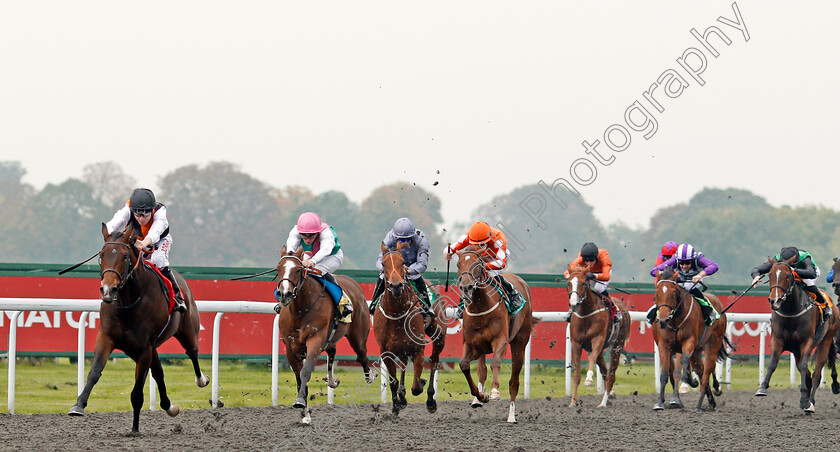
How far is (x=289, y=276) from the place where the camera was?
742 cm

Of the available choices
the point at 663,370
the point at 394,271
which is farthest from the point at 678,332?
the point at 394,271

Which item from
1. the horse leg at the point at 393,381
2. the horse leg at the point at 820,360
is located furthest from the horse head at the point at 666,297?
the horse leg at the point at 393,381

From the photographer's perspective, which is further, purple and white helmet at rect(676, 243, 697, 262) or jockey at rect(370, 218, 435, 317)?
purple and white helmet at rect(676, 243, 697, 262)

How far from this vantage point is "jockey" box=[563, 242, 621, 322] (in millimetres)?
10820

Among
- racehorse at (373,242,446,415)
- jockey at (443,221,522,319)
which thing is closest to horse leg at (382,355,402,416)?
racehorse at (373,242,446,415)

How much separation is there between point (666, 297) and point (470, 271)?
9.40 feet

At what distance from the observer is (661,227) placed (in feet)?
215

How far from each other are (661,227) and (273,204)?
25519mm

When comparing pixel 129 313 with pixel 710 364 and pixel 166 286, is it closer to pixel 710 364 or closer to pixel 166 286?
pixel 166 286

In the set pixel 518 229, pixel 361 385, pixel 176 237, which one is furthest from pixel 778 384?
pixel 518 229

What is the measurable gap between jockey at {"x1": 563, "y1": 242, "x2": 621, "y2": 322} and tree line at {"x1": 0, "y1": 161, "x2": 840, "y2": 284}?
32.9 m

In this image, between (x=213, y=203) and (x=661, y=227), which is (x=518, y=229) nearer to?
(x=661, y=227)

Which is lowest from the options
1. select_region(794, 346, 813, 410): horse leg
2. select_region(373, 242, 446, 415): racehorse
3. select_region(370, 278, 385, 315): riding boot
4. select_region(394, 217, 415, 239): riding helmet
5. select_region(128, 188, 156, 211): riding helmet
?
select_region(794, 346, 813, 410): horse leg

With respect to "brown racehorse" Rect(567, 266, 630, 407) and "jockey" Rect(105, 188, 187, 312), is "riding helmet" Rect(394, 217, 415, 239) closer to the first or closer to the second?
"jockey" Rect(105, 188, 187, 312)
